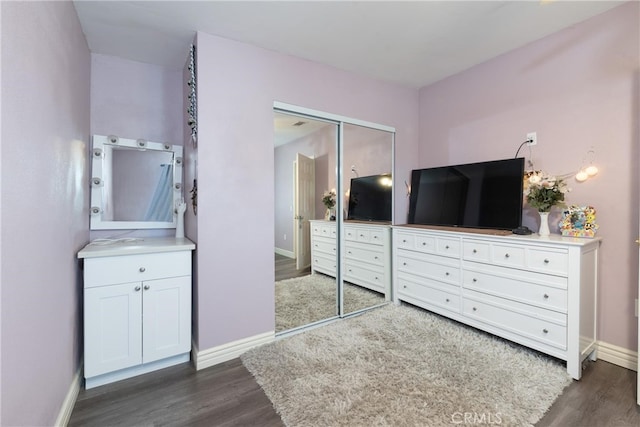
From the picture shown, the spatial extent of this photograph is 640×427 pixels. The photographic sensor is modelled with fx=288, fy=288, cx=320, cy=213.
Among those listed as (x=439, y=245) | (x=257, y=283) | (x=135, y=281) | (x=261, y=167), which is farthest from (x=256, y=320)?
(x=439, y=245)

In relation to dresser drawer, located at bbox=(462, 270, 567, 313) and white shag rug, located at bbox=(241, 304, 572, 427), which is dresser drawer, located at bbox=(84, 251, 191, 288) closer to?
white shag rug, located at bbox=(241, 304, 572, 427)

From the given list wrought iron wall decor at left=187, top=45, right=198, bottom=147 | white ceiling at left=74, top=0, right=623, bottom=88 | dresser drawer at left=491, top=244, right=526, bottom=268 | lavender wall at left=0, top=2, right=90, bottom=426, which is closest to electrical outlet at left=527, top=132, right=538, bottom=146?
white ceiling at left=74, top=0, right=623, bottom=88

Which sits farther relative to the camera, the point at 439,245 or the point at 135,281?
the point at 439,245

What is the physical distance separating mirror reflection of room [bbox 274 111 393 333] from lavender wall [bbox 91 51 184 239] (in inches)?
36.7

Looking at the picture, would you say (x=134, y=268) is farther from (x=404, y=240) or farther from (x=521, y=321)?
(x=521, y=321)

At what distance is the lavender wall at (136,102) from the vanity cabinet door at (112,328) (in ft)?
2.53

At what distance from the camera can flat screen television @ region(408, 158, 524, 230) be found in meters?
2.43

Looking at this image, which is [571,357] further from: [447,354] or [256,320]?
[256,320]

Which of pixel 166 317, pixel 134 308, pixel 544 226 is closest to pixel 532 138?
pixel 544 226

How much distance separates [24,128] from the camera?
112cm

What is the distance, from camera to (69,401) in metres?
1.63

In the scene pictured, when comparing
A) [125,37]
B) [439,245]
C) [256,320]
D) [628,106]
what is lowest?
[256,320]

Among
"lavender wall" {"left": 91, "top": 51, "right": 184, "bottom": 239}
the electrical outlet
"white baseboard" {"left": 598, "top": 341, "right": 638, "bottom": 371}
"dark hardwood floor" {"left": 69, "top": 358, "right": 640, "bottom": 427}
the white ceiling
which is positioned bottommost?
"dark hardwood floor" {"left": 69, "top": 358, "right": 640, "bottom": 427}

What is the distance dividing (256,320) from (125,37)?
2.40 metres
